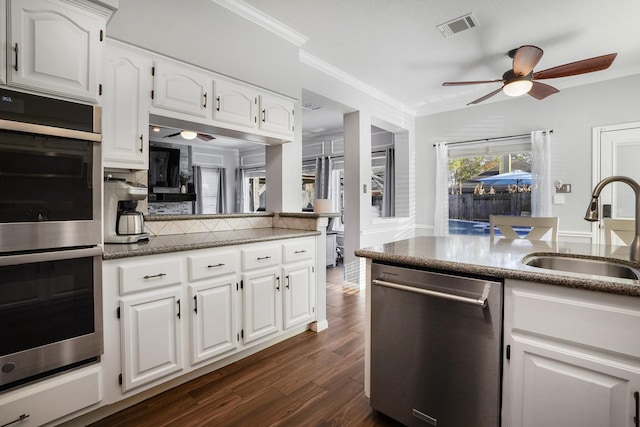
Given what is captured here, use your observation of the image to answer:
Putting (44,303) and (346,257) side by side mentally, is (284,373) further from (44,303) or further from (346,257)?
(346,257)

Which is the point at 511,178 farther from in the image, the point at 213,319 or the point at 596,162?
the point at 213,319

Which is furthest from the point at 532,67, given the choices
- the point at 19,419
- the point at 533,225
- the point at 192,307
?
the point at 19,419

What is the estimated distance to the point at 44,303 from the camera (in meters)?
1.45

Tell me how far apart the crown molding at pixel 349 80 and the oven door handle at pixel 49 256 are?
9.01ft

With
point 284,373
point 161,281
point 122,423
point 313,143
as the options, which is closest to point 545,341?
point 284,373

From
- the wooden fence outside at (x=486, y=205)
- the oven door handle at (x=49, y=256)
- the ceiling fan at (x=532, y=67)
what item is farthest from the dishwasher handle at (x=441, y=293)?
the wooden fence outside at (x=486, y=205)

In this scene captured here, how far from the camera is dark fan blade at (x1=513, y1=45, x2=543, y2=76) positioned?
2520mm

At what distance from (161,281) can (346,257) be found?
287 cm

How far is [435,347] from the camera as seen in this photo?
4.75 ft

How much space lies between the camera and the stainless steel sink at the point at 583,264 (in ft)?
4.95

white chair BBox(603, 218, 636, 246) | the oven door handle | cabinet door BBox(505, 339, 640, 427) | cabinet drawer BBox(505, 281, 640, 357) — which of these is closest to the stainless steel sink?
cabinet drawer BBox(505, 281, 640, 357)

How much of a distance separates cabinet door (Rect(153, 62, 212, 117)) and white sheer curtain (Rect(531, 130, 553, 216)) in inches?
163

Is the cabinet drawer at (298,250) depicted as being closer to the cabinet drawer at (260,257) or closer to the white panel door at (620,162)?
the cabinet drawer at (260,257)

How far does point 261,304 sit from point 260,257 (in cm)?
36
